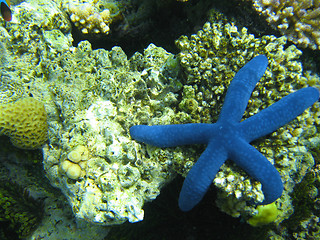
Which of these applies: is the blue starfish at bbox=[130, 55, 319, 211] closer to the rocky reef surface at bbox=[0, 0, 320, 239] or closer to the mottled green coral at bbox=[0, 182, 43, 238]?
the rocky reef surface at bbox=[0, 0, 320, 239]

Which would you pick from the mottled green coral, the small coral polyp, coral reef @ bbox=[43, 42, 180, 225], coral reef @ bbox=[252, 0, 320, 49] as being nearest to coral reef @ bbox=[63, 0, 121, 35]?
the small coral polyp

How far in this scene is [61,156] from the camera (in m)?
3.14

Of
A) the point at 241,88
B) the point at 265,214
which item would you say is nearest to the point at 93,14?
the point at 241,88

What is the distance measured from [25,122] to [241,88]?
3570 millimetres

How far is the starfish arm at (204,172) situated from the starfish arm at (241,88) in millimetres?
500

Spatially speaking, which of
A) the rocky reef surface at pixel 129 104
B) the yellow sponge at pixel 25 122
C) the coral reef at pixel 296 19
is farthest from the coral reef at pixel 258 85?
the yellow sponge at pixel 25 122

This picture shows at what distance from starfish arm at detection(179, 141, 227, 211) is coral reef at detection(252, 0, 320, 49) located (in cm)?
278

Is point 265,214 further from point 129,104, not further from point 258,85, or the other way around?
point 129,104

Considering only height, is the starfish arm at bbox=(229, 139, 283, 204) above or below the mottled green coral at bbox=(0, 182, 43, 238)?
above

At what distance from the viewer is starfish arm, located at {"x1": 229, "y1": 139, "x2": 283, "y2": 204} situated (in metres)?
2.71

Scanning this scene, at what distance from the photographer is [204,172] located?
273cm

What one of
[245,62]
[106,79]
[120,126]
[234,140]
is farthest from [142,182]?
[245,62]

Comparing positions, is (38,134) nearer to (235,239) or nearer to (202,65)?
(202,65)

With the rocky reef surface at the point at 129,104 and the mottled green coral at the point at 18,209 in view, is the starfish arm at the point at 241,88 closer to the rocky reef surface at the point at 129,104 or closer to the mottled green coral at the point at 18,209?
the rocky reef surface at the point at 129,104
